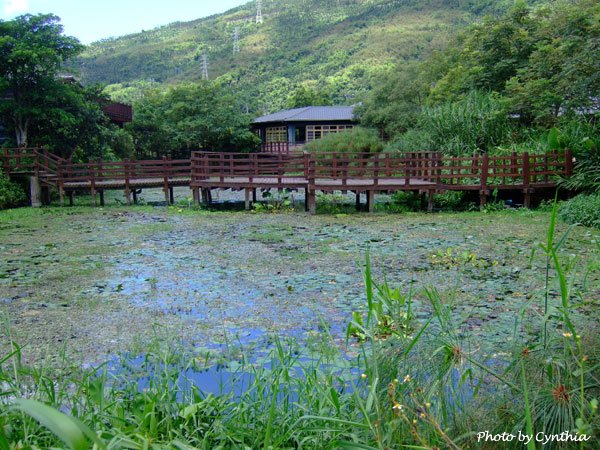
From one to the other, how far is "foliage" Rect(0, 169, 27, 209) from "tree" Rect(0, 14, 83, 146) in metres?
2.67

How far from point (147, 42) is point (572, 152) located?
107m

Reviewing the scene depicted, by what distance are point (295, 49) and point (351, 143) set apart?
64729mm

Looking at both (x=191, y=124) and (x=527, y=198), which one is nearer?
(x=527, y=198)

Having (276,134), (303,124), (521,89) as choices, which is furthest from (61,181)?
(276,134)

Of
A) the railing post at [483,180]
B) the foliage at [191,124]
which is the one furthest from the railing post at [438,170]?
the foliage at [191,124]

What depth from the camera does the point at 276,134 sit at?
132 ft

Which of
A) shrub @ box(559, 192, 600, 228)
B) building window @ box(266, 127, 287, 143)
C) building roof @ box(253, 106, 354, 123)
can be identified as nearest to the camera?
shrub @ box(559, 192, 600, 228)

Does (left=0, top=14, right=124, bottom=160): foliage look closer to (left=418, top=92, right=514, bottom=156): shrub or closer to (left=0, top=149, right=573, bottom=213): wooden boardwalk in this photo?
(left=0, top=149, right=573, bottom=213): wooden boardwalk

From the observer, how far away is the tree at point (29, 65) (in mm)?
18234

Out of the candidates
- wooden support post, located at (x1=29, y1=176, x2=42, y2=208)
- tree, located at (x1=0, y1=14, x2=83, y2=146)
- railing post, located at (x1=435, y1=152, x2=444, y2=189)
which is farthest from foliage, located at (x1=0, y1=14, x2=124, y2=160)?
railing post, located at (x1=435, y1=152, x2=444, y2=189)

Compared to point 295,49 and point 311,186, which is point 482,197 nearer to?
point 311,186

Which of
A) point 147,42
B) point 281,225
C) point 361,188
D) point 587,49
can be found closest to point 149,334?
point 281,225

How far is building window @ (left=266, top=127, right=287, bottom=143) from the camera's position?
130ft

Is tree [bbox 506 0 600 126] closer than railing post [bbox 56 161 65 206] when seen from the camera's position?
Yes
